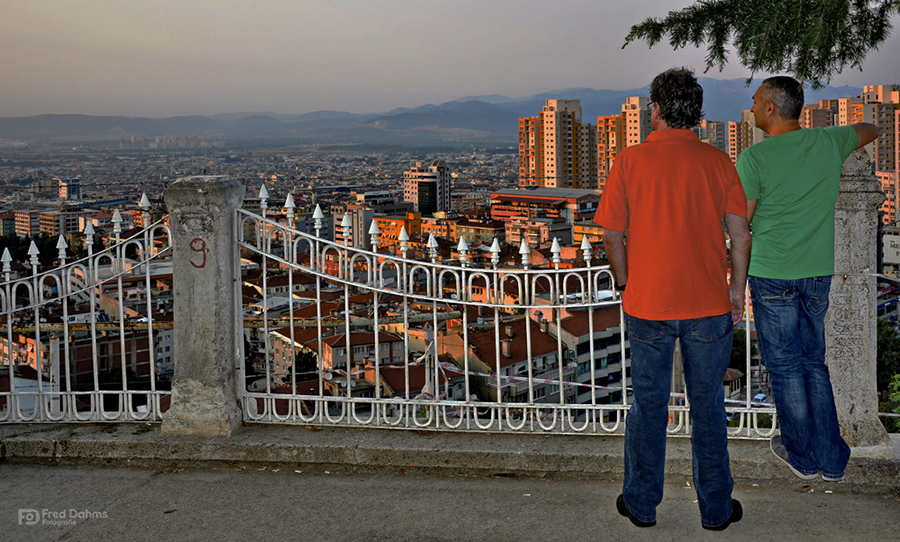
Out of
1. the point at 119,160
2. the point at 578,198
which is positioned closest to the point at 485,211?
the point at 578,198

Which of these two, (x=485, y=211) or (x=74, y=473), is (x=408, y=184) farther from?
(x=74, y=473)

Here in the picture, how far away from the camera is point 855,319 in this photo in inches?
142

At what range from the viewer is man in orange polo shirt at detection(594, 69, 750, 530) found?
2.79 metres

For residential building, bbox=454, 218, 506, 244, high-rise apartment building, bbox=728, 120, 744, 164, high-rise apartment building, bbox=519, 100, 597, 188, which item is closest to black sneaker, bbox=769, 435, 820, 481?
residential building, bbox=454, 218, 506, 244

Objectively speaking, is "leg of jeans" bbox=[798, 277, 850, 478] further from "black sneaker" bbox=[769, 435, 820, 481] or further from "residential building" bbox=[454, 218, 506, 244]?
"residential building" bbox=[454, 218, 506, 244]

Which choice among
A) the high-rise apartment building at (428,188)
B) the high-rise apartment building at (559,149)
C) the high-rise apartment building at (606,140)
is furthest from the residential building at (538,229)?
the high-rise apartment building at (559,149)

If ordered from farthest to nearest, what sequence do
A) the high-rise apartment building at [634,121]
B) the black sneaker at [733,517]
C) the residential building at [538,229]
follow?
the high-rise apartment building at [634,121], the residential building at [538,229], the black sneaker at [733,517]

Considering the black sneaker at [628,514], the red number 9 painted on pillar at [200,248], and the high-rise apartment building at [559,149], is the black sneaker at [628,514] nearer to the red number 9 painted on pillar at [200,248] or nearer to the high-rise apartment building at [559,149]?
the red number 9 painted on pillar at [200,248]

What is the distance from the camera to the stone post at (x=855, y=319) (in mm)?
3557

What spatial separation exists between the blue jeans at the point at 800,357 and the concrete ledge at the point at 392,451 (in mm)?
443

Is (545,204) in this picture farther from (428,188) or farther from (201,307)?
(201,307)

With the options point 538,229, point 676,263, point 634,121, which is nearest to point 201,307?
point 676,263

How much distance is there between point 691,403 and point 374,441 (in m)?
1.69

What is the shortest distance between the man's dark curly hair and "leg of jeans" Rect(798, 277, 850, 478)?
31.1 inches
